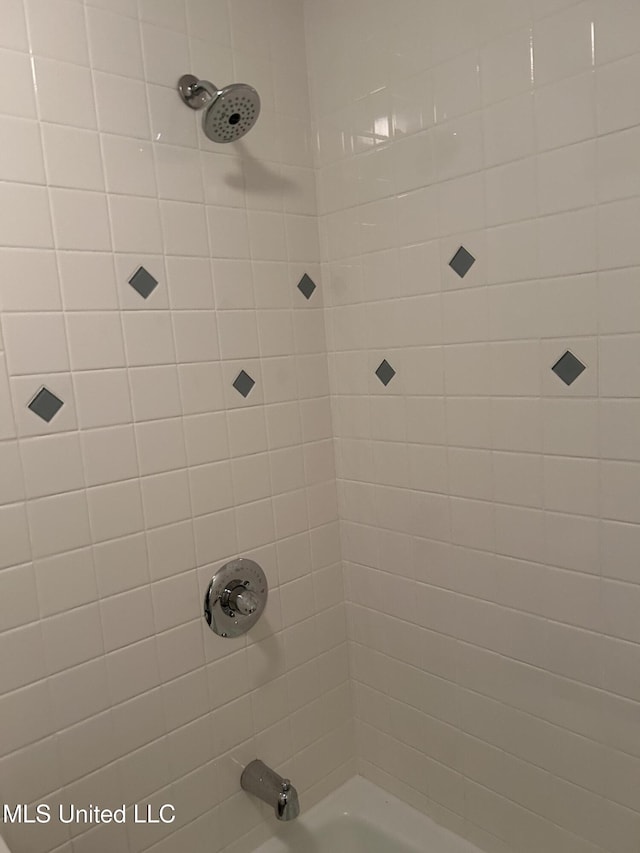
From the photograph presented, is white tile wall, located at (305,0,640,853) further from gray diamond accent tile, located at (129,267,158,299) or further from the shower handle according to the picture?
gray diamond accent tile, located at (129,267,158,299)

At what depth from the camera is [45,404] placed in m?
1.06

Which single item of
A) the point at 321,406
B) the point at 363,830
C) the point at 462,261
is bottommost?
the point at 363,830

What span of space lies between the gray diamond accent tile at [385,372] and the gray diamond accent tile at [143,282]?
54cm

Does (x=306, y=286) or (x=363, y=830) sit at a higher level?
(x=306, y=286)

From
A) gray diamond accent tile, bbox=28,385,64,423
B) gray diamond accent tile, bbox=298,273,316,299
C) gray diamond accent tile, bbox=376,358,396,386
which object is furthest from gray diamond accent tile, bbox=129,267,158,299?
gray diamond accent tile, bbox=376,358,396,386

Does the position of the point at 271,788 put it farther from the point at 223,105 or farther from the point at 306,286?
the point at 223,105

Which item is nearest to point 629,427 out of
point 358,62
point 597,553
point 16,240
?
point 597,553

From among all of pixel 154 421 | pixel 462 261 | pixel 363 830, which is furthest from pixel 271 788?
pixel 462 261

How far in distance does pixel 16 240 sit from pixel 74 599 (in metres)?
0.65

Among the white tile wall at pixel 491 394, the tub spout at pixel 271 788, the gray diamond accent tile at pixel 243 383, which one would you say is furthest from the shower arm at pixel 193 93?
the tub spout at pixel 271 788

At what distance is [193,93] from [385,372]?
2.35 ft

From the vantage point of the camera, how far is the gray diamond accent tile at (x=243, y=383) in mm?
1346

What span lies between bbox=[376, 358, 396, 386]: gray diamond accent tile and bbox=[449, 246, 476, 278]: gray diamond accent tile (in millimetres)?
273

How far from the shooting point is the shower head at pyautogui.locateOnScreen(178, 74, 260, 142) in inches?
44.1
